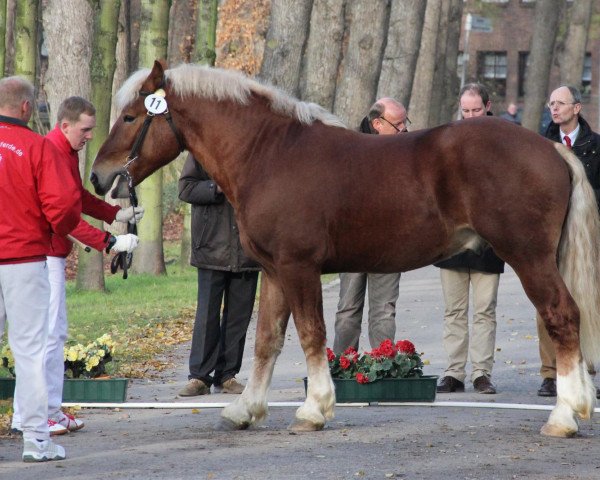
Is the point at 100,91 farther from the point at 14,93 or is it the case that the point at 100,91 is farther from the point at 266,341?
the point at 14,93

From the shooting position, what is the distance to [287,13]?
58.0 feet

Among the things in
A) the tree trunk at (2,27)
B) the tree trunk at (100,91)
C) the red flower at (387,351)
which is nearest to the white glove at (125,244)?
the red flower at (387,351)

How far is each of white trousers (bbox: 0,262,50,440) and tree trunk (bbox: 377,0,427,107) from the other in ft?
56.3

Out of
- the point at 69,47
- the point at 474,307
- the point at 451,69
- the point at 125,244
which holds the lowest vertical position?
the point at 474,307

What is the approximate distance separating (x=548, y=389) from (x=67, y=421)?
387cm

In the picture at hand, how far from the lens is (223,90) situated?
9.34 meters

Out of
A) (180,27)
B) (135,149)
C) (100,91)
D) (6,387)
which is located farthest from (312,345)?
(180,27)

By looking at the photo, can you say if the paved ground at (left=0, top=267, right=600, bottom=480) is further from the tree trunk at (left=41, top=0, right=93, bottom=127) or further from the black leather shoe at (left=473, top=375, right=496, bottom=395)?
the tree trunk at (left=41, top=0, right=93, bottom=127)

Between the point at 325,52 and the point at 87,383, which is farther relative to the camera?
the point at 325,52

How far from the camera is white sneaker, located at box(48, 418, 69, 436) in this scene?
890 centimetres

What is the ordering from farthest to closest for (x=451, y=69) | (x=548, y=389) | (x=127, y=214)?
(x=451, y=69) → (x=548, y=389) → (x=127, y=214)

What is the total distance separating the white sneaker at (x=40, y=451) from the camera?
7934 mm

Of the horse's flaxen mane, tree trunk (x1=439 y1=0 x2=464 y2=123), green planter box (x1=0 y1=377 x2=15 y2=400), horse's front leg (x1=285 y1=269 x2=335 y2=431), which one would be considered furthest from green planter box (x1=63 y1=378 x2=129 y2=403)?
tree trunk (x1=439 y1=0 x2=464 y2=123)

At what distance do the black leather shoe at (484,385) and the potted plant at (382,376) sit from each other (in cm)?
89
